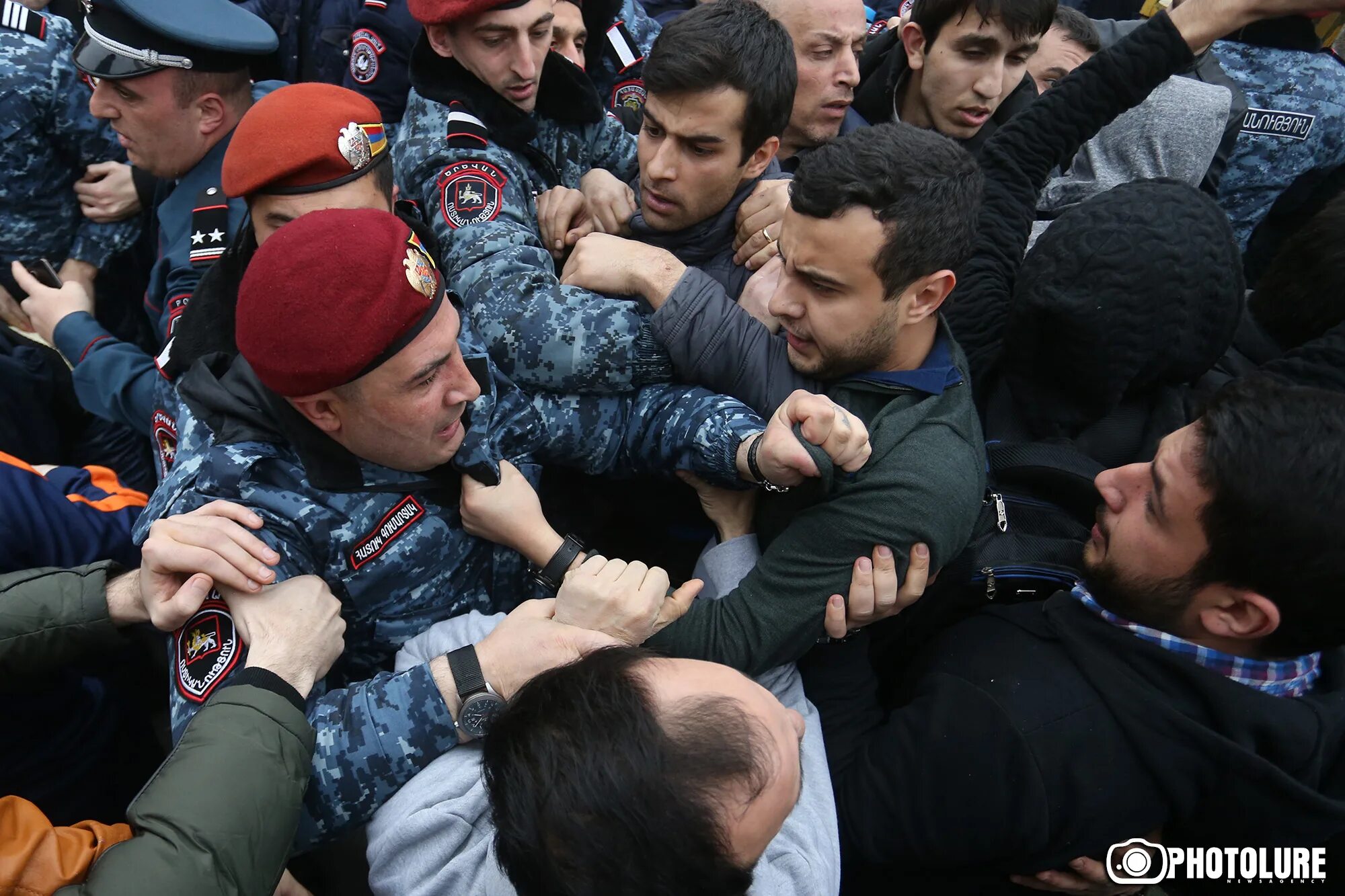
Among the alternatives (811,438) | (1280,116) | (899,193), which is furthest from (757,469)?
(1280,116)

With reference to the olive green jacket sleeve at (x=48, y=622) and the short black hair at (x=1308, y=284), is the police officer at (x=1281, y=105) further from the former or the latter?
the olive green jacket sleeve at (x=48, y=622)

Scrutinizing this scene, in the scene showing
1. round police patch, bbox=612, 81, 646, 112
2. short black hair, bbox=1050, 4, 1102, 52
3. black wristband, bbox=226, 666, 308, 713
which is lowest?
black wristband, bbox=226, 666, 308, 713

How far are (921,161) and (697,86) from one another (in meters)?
0.79

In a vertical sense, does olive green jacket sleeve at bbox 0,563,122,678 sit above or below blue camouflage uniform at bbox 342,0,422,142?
below

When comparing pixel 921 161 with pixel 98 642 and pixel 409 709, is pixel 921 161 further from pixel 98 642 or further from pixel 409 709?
pixel 98 642

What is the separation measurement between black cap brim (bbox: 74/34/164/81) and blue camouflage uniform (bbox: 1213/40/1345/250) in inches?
170

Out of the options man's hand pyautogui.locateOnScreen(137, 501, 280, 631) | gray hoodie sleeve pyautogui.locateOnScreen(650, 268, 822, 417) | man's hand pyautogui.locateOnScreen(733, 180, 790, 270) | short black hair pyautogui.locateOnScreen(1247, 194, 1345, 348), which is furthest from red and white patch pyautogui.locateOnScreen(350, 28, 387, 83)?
short black hair pyautogui.locateOnScreen(1247, 194, 1345, 348)

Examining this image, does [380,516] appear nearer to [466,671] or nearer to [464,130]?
[466,671]

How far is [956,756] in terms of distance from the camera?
1.66 meters

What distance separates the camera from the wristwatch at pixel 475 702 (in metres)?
1.63

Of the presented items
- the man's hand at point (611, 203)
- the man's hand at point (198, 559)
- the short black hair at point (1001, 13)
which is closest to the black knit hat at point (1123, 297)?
the man's hand at point (611, 203)

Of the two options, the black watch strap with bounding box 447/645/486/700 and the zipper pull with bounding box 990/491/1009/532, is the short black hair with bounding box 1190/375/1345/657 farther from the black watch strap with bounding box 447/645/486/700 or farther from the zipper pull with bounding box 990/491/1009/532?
the black watch strap with bounding box 447/645/486/700

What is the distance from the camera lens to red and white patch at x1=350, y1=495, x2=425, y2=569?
6.17ft

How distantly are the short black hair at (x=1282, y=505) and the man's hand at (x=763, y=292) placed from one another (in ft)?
3.53
